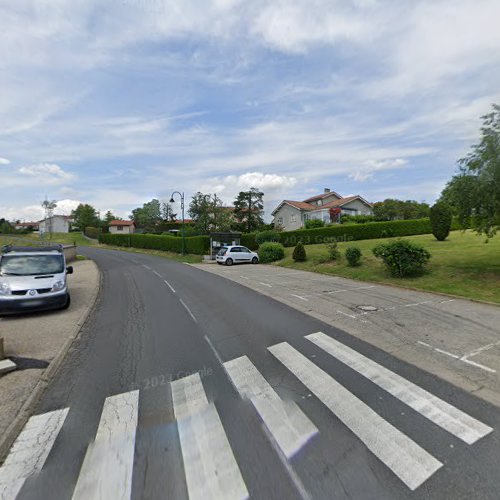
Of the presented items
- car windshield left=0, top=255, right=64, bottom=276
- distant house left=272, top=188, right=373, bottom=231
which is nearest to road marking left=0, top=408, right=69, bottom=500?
car windshield left=0, top=255, right=64, bottom=276

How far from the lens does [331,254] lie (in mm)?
20594

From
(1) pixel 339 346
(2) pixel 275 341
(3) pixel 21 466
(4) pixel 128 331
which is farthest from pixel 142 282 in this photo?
(3) pixel 21 466

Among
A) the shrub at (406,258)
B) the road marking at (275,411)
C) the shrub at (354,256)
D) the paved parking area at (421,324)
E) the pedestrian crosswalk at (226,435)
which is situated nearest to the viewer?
the pedestrian crosswalk at (226,435)

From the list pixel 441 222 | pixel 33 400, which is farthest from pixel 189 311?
pixel 441 222

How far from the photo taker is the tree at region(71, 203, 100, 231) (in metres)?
78.4

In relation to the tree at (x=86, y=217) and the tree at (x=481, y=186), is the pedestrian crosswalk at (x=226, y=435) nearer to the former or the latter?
the tree at (x=481, y=186)

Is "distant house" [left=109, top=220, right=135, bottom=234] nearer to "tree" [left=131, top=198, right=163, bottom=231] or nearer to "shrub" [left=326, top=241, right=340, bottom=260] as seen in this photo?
"tree" [left=131, top=198, right=163, bottom=231]

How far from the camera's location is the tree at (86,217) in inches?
3085

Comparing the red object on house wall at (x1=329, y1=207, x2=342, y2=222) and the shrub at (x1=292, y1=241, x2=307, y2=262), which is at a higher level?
the red object on house wall at (x1=329, y1=207, x2=342, y2=222)

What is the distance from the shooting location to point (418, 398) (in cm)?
411

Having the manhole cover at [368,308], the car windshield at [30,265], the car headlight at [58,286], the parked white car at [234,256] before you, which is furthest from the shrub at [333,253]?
the car headlight at [58,286]

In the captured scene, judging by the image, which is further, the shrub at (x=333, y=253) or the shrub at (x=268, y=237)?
the shrub at (x=268, y=237)

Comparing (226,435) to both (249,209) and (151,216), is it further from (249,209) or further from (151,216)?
(151,216)

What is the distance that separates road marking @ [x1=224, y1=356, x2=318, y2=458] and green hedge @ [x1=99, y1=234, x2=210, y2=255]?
30.1 meters
